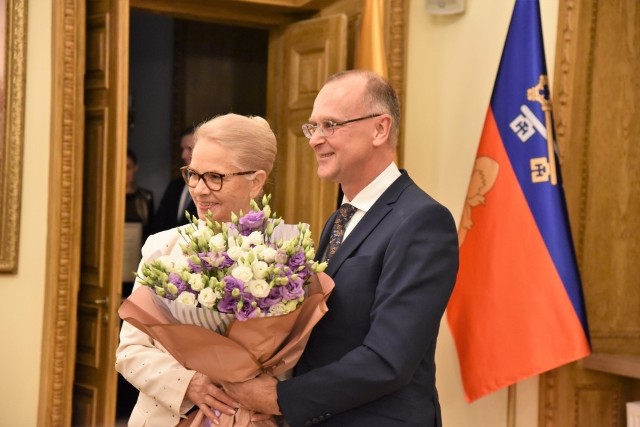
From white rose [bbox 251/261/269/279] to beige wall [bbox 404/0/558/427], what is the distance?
2599 millimetres

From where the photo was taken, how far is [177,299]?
1792 mm

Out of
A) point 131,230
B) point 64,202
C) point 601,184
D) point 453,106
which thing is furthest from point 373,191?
point 131,230

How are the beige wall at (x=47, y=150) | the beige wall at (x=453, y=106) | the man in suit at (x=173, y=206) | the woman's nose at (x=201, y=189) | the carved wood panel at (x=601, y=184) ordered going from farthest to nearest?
the man in suit at (x=173, y=206) → the beige wall at (x=47, y=150) → the beige wall at (x=453, y=106) → the carved wood panel at (x=601, y=184) → the woman's nose at (x=201, y=189)

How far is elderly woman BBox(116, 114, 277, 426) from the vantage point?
6.79ft

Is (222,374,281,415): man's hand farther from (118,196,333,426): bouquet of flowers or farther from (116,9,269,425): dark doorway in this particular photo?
(116,9,269,425): dark doorway

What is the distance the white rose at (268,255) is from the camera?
181cm

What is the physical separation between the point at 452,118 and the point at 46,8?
7.33 ft

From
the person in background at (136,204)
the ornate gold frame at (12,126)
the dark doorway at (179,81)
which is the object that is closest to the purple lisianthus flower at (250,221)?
the ornate gold frame at (12,126)

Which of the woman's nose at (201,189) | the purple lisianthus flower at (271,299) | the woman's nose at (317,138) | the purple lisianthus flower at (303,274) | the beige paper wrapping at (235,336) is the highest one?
the woman's nose at (317,138)

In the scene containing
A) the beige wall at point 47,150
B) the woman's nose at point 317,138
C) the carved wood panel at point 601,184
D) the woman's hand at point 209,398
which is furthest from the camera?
the beige wall at point 47,150

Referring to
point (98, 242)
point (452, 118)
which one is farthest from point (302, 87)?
point (98, 242)

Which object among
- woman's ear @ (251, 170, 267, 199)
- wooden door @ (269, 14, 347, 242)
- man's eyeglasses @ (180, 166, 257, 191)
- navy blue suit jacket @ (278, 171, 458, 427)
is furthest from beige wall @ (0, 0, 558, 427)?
navy blue suit jacket @ (278, 171, 458, 427)

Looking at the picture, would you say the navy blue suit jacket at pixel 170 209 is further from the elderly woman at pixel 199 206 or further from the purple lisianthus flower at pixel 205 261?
the purple lisianthus flower at pixel 205 261

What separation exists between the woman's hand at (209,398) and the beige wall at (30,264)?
3084 millimetres
